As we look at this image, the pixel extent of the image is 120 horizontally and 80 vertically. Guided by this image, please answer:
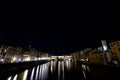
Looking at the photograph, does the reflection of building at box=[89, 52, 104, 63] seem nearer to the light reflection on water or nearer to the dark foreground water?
the dark foreground water

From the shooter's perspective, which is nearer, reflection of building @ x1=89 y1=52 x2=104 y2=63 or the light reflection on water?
the light reflection on water

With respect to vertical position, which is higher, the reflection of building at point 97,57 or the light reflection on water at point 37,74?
the reflection of building at point 97,57

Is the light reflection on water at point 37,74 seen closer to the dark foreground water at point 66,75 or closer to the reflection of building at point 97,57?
the dark foreground water at point 66,75

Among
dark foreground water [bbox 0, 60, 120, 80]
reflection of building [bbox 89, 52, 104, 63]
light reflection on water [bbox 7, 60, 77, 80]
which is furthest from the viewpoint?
reflection of building [bbox 89, 52, 104, 63]

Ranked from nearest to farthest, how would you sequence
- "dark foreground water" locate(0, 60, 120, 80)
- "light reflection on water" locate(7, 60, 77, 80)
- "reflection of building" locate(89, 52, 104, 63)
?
"light reflection on water" locate(7, 60, 77, 80), "dark foreground water" locate(0, 60, 120, 80), "reflection of building" locate(89, 52, 104, 63)

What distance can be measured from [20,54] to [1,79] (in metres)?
58.1

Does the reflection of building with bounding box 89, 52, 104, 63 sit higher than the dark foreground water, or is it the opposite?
the reflection of building with bounding box 89, 52, 104, 63

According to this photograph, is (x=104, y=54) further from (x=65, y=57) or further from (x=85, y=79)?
(x=65, y=57)

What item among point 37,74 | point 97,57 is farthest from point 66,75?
point 97,57

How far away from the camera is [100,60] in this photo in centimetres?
4469

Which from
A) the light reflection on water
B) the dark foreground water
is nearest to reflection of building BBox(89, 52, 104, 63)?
the dark foreground water

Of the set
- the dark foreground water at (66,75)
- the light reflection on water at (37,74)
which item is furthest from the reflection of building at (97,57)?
the light reflection on water at (37,74)

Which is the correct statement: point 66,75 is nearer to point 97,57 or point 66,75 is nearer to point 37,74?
point 37,74

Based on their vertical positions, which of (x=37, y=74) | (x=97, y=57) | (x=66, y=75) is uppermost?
(x=97, y=57)
